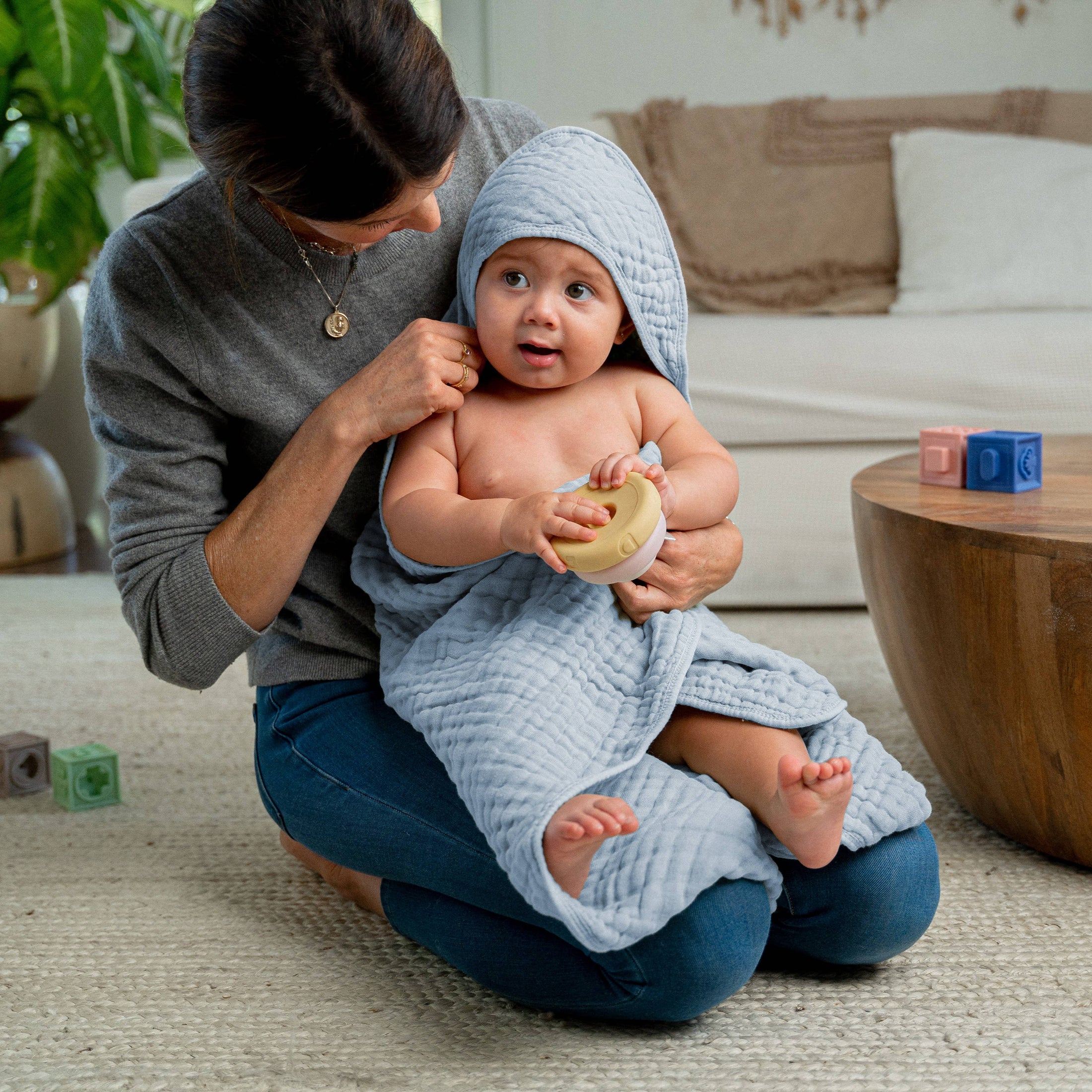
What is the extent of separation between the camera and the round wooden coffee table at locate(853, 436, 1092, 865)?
106 cm

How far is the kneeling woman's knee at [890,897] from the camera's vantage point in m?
0.93

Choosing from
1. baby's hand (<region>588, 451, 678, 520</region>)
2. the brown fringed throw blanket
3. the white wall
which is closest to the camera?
baby's hand (<region>588, 451, 678, 520</region>)

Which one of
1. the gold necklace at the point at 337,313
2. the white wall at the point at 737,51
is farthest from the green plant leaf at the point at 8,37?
the gold necklace at the point at 337,313

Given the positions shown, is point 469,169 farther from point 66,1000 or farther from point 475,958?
point 66,1000

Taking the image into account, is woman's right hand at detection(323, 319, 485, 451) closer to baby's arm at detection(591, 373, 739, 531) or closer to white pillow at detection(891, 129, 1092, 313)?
baby's arm at detection(591, 373, 739, 531)

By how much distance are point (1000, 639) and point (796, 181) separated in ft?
5.54

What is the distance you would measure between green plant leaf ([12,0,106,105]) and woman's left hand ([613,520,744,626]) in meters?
2.12

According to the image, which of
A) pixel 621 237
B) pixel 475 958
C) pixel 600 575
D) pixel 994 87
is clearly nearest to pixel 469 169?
pixel 621 237

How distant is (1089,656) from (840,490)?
111 centimetres

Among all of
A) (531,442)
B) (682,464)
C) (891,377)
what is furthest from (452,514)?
(891,377)

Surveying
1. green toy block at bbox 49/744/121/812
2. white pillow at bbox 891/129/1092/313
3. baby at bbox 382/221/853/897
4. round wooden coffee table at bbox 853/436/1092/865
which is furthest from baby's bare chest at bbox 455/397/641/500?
white pillow at bbox 891/129/1092/313

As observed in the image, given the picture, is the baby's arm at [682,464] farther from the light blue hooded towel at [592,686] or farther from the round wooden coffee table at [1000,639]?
the round wooden coffee table at [1000,639]

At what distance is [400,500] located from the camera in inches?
39.6

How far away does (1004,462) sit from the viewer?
1.27m
